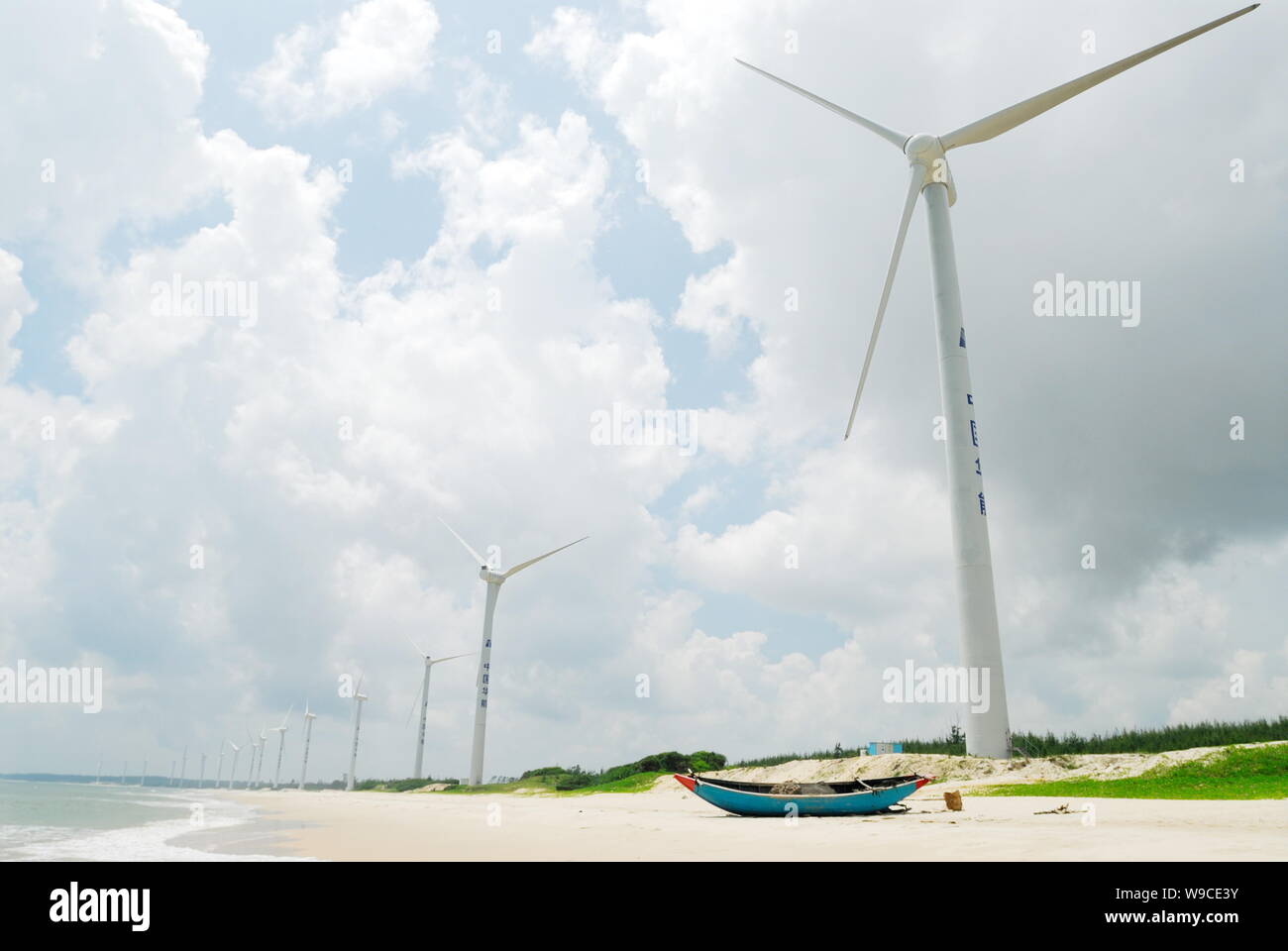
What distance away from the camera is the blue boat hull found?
2361cm

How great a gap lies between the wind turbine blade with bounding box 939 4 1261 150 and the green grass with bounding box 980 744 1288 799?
29937 millimetres

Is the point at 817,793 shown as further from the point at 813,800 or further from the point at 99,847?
the point at 99,847

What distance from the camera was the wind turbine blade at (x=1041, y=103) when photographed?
35.5m

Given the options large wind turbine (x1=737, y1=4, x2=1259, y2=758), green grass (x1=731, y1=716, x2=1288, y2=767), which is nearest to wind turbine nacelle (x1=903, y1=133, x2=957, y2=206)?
large wind turbine (x1=737, y1=4, x2=1259, y2=758)

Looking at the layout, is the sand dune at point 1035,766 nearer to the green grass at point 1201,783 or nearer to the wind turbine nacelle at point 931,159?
the green grass at point 1201,783

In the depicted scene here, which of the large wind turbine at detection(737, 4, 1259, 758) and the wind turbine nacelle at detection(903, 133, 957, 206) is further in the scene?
the wind turbine nacelle at detection(903, 133, 957, 206)

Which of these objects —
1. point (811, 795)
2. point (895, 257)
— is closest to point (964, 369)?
point (895, 257)

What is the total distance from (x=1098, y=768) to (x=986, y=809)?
12.0 metres

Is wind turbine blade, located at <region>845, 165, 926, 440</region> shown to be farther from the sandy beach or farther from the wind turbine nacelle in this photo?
the sandy beach

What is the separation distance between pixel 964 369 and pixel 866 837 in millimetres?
26533

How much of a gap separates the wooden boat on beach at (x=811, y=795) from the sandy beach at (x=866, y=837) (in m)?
0.66

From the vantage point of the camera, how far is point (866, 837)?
1661 cm
